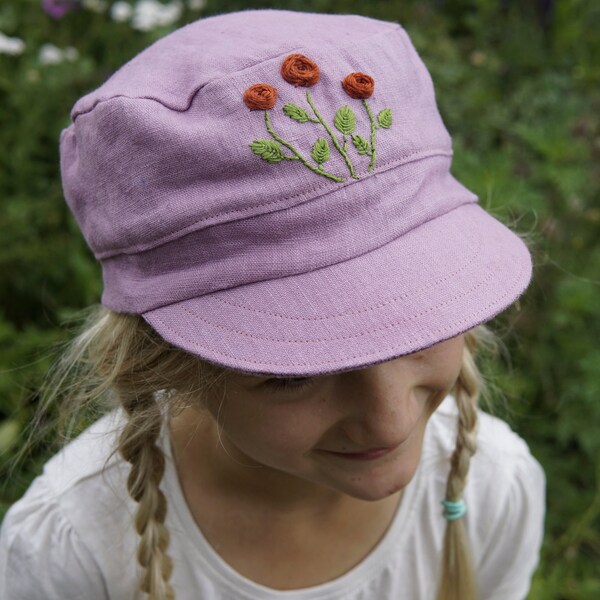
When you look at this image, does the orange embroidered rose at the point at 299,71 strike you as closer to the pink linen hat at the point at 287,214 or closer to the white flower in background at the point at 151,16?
the pink linen hat at the point at 287,214

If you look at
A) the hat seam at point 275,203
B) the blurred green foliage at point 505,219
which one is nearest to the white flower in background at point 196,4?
the blurred green foliage at point 505,219

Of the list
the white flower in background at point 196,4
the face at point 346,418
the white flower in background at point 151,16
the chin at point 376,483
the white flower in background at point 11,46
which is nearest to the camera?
the face at point 346,418

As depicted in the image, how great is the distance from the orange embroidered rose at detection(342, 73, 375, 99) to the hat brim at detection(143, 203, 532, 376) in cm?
20

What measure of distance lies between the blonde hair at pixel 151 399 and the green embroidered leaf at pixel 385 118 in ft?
1.37

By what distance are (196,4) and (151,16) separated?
267 millimetres

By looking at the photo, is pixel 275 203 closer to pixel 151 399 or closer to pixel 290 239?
pixel 290 239

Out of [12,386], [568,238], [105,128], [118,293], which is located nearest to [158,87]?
[105,128]

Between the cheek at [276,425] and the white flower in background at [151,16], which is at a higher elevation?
the cheek at [276,425]

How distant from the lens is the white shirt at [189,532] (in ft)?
5.17

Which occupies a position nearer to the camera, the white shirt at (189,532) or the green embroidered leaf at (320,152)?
the green embroidered leaf at (320,152)

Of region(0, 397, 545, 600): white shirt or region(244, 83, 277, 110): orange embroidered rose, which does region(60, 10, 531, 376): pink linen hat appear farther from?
region(0, 397, 545, 600): white shirt

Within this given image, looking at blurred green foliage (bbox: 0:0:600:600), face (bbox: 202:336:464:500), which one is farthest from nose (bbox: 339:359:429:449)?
blurred green foliage (bbox: 0:0:600:600)

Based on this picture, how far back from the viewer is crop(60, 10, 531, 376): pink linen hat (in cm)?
112

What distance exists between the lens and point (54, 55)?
3123mm
